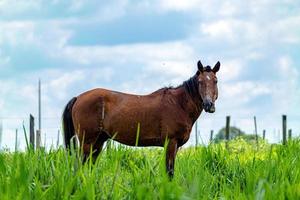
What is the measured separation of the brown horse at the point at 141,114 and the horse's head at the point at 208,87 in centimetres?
21

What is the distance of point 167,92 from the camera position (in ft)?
37.2

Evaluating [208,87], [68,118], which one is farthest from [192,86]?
[68,118]

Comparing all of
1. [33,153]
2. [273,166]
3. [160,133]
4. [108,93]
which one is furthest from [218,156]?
[33,153]

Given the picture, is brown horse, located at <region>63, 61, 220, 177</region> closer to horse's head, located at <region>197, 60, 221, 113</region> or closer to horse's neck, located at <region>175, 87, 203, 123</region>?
horse's neck, located at <region>175, 87, 203, 123</region>

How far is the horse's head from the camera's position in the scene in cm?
1013

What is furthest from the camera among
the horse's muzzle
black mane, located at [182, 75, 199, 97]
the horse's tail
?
the horse's tail

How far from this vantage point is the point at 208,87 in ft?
33.5

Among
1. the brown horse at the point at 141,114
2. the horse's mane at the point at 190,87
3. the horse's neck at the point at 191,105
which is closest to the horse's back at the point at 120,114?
the brown horse at the point at 141,114

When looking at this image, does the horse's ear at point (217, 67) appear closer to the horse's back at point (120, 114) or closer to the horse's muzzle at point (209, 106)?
the horse's muzzle at point (209, 106)

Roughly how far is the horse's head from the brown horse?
21 cm

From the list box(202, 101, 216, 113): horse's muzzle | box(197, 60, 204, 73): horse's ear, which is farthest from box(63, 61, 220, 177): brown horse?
box(202, 101, 216, 113): horse's muzzle

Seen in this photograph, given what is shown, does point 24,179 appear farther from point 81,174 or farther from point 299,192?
point 299,192

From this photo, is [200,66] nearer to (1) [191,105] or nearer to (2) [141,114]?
(1) [191,105]

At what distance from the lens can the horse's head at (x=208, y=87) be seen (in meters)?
10.1
